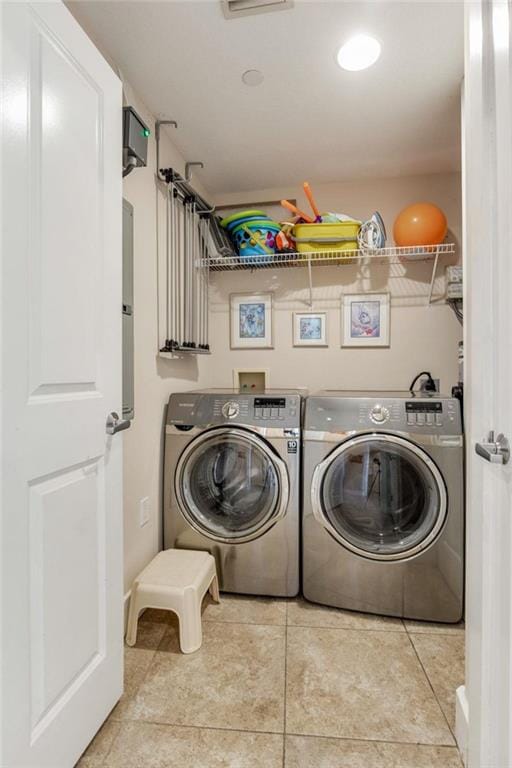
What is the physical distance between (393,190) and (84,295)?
227cm

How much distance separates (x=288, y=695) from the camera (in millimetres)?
1312

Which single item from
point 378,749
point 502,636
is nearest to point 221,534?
point 378,749

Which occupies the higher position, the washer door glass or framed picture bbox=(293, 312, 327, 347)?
framed picture bbox=(293, 312, 327, 347)

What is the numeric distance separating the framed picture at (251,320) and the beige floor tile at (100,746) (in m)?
2.07

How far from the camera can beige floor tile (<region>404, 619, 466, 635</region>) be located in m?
→ 1.66

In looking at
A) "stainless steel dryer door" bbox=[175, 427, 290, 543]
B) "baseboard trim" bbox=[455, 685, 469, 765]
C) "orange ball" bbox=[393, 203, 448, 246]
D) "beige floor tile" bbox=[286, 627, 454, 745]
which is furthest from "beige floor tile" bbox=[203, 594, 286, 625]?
"orange ball" bbox=[393, 203, 448, 246]

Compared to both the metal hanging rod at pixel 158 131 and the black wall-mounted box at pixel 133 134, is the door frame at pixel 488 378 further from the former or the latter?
the metal hanging rod at pixel 158 131

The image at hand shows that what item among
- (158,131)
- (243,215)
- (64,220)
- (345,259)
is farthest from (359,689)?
(158,131)

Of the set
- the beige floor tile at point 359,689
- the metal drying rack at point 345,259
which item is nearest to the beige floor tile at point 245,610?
the beige floor tile at point 359,689

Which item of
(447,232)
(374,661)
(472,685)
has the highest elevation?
(447,232)

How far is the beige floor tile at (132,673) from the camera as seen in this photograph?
4.11 ft

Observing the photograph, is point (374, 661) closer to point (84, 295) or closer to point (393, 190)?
point (84, 295)

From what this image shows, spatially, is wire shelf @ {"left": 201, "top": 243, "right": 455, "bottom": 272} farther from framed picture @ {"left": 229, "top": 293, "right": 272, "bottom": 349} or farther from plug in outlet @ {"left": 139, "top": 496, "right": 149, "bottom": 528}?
plug in outlet @ {"left": 139, "top": 496, "right": 149, "bottom": 528}

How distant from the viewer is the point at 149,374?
1.90m
